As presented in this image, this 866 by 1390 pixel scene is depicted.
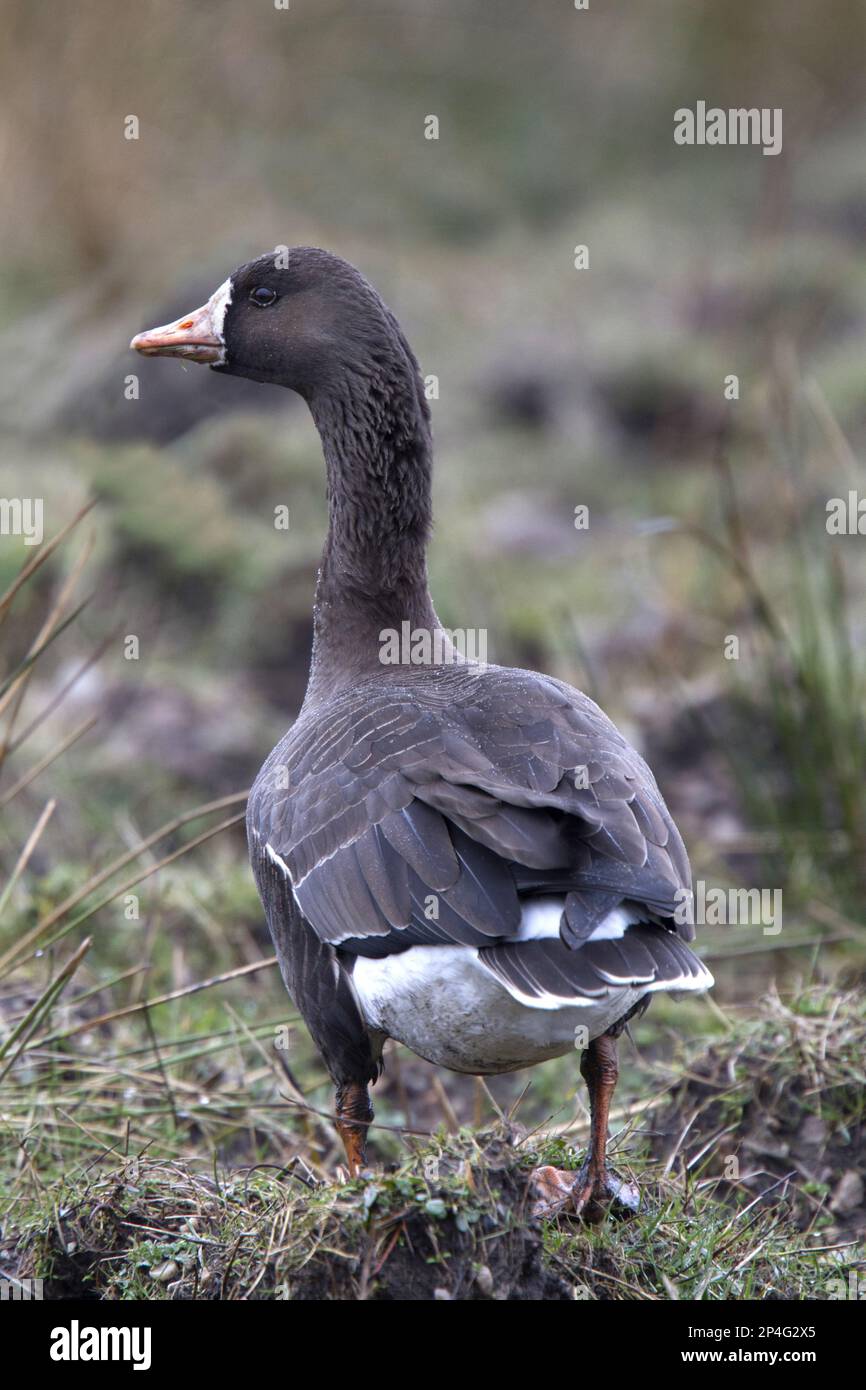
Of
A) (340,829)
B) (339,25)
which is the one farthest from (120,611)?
(339,25)

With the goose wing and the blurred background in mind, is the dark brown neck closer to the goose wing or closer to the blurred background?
the goose wing

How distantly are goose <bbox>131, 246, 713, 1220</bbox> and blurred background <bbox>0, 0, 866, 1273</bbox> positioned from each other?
20.5 inches

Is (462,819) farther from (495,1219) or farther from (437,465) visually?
(437,465)

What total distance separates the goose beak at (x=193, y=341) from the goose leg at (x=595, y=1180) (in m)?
2.84

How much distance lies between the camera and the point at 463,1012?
13.4 feet

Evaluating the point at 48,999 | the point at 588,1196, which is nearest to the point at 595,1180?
the point at 588,1196

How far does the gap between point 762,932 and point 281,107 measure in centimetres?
1181

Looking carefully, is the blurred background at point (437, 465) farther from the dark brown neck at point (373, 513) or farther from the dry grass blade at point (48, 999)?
the dark brown neck at point (373, 513)

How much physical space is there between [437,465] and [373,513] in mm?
6635

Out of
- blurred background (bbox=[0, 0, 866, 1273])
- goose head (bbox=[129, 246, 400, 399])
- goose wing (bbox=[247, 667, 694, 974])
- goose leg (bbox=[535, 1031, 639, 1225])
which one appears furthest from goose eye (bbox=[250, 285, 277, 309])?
goose leg (bbox=[535, 1031, 639, 1225])

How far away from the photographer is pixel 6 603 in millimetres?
4652
